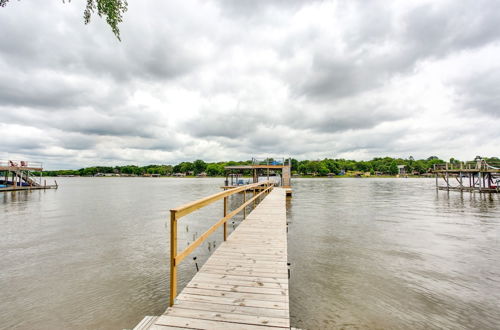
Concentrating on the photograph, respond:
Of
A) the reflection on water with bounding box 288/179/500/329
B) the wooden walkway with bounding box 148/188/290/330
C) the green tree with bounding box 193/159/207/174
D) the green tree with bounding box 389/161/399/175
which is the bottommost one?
the reflection on water with bounding box 288/179/500/329

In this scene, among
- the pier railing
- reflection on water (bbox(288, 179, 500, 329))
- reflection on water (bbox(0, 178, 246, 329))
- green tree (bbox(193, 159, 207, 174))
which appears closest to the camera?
reflection on water (bbox(288, 179, 500, 329))

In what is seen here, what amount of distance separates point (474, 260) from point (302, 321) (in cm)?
742

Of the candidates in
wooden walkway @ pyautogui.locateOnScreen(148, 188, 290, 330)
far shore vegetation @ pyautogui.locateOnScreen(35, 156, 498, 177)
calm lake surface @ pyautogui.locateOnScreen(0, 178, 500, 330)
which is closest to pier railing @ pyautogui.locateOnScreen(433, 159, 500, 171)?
calm lake surface @ pyautogui.locateOnScreen(0, 178, 500, 330)

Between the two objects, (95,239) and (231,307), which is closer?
(231,307)

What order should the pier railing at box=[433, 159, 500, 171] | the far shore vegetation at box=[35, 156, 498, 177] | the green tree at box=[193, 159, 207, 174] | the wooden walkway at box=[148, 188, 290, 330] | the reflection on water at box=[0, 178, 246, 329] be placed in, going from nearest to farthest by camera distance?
1. the wooden walkway at box=[148, 188, 290, 330]
2. the reflection on water at box=[0, 178, 246, 329]
3. the pier railing at box=[433, 159, 500, 171]
4. the far shore vegetation at box=[35, 156, 498, 177]
5. the green tree at box=[193, 159, 207, 174]

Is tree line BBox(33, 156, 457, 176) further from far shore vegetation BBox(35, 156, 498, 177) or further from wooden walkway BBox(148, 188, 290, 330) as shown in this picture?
wooden walkway BBox(148, 188, 290, 330)

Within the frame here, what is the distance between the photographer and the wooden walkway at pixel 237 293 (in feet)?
9.21

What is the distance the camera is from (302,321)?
14.9 ft

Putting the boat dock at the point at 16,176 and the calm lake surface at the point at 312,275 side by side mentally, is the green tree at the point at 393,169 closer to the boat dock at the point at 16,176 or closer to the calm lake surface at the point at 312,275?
the calm lake surface at the point at 312,275

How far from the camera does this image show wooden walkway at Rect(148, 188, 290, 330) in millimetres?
2809

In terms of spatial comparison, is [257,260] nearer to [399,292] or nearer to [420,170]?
[399,292]

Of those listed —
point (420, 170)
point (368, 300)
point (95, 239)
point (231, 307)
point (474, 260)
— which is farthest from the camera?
point (420, 170)

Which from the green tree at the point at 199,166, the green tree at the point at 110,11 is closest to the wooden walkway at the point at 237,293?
the green tree at the point at 110,11

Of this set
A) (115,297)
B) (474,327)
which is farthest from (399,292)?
(115,297)
